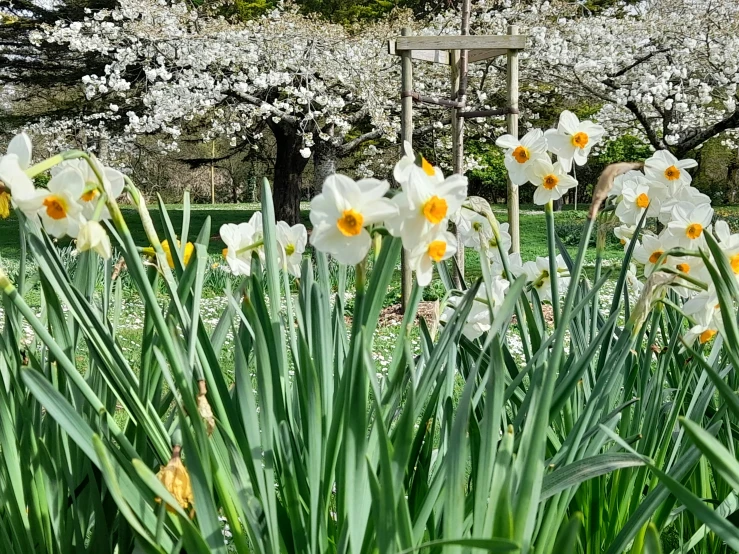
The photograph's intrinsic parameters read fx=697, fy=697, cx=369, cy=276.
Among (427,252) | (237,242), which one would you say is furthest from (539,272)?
(427,252)

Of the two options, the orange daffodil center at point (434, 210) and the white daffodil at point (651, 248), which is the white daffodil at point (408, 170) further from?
the white daffodil at point (651, 248)

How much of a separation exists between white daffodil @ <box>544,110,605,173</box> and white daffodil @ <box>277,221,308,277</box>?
513 mm

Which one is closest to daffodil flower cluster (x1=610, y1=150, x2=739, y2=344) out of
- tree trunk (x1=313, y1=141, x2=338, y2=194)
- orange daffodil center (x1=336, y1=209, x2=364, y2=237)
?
orange daffodil center (x1=336, y1=209, x2=364, y2=237)

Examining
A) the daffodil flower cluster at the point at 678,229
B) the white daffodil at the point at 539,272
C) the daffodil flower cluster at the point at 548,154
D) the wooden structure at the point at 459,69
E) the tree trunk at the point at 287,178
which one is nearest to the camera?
the daffodil flower cluster at the point at 678,229

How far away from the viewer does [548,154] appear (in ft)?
4.53

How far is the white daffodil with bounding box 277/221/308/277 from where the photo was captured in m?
1.27

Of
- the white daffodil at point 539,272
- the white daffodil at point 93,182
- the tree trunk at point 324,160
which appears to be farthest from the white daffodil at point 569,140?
the tree trunk at point 324,160

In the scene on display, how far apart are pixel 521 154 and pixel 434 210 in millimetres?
651

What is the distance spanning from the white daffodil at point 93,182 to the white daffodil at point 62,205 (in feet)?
0.05

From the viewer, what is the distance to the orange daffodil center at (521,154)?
1366 mm

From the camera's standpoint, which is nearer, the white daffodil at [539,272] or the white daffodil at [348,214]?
the white daffodil at [348,214]

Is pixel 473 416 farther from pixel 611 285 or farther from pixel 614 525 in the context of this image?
pixel 611 285

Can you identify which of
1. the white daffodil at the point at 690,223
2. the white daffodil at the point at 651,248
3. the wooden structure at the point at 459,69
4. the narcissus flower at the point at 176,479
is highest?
the wooden structure at the point at 459,69

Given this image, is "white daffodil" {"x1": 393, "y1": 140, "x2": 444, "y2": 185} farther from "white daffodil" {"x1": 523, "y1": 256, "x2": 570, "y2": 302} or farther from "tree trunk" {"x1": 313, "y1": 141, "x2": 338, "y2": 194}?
"tree trunk" {"x1": 313, "y1": 141, "x2": 338, "y2": 194}
